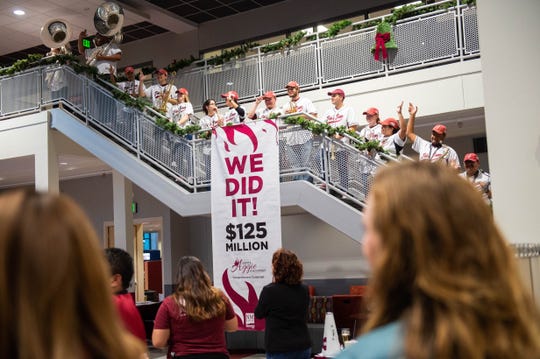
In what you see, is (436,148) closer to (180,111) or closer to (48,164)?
(180,111)

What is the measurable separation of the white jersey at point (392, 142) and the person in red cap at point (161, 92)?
17.2 feet

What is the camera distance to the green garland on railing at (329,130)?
9242mm

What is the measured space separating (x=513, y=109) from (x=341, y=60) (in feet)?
22.5

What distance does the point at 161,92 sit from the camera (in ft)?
45.2

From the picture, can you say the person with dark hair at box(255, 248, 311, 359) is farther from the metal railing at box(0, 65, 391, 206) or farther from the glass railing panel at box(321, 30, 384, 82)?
the glass railing panel at box(321, 30, 384, 82)

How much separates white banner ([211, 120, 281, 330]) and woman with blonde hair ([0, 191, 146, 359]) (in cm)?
764

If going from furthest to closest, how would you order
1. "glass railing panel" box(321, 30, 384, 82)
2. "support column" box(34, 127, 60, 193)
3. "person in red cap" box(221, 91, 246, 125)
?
"support column" box(34, 127, 60, 193), "glass railing panel" box(321, 30, 384, 82), "person in red cap" box(221, 91, 246, 125)

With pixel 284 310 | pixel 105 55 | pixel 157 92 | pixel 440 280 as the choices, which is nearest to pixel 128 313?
pixel 284 310

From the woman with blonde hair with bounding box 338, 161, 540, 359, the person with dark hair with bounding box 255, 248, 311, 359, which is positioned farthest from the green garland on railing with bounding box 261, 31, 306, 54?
the woman with blonde hair with bounding box 338, 161, 540, 359

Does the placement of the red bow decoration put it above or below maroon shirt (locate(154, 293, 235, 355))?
above

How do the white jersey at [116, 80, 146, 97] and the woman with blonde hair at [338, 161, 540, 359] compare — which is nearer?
the woman with blonde hair at [338, 161, 540, 359]

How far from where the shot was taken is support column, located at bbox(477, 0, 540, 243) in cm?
593

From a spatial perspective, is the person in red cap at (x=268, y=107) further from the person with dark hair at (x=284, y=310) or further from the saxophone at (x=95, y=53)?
the person with dark hair at (x=284, y=310)

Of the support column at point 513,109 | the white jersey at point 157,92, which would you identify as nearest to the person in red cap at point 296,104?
the white jersey at point 157,92
